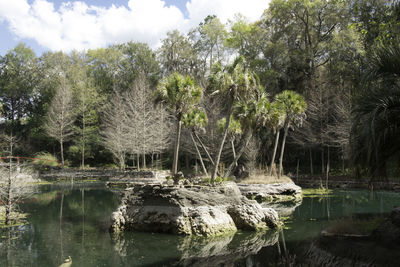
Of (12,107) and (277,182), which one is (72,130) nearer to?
(12,107)

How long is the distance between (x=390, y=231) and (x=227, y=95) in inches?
406

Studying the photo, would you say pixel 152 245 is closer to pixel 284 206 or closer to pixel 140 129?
pixel 284 206

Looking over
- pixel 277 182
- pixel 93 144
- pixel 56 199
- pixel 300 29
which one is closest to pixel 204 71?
pixel 300 29

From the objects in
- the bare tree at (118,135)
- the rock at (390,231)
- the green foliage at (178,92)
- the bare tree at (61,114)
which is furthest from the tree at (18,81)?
the rock at (390,231)

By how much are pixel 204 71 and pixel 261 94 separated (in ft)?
70.4

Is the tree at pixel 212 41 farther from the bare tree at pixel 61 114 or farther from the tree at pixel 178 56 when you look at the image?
the bare tree at pixel 61 114

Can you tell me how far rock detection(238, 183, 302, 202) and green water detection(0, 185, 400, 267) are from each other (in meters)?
4.46

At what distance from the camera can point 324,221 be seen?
1445 centimetres

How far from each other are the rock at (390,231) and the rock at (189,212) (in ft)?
19.3

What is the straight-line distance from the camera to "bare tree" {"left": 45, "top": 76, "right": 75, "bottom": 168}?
39375 millimetres

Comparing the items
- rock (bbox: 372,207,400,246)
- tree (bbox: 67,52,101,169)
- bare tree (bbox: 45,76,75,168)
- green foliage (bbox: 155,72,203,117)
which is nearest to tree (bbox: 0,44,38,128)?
tree (bbox: 67,52,101,169)

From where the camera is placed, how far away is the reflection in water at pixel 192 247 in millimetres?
9543

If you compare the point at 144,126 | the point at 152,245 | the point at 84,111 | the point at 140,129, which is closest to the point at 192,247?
the point at 152,245

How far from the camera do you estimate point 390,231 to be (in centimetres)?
756
